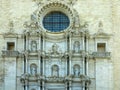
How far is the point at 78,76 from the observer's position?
88.9 feet

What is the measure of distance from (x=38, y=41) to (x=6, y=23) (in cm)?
218

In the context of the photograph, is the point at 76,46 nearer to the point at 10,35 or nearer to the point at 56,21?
the point at 56,21

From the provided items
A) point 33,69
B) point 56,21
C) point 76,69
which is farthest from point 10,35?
point 76,69

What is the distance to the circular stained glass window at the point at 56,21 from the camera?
28.5 metres

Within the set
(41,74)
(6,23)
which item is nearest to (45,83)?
(41,74)

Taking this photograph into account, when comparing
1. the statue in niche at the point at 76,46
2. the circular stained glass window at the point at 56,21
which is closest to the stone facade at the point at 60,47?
the statue in niche at the point at 76,46

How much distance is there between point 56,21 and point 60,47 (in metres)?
1.70

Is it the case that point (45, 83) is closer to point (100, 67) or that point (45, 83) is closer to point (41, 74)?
point (41, 74)

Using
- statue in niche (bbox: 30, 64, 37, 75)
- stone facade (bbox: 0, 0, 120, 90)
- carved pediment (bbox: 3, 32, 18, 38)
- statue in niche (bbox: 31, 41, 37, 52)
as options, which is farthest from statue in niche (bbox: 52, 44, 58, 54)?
carved pediment (bbox: 3, 32, 18, 38)

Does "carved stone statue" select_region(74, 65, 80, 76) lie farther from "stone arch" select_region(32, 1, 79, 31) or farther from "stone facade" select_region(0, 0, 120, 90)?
"stone arch" select_region(32, 1, 79, 31)

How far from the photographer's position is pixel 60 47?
91.4 ft

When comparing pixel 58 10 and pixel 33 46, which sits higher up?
pixel 58 10

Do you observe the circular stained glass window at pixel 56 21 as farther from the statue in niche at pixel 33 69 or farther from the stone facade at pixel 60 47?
the statue in niche at pixel 33 69

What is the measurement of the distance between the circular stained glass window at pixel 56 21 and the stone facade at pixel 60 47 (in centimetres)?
24
